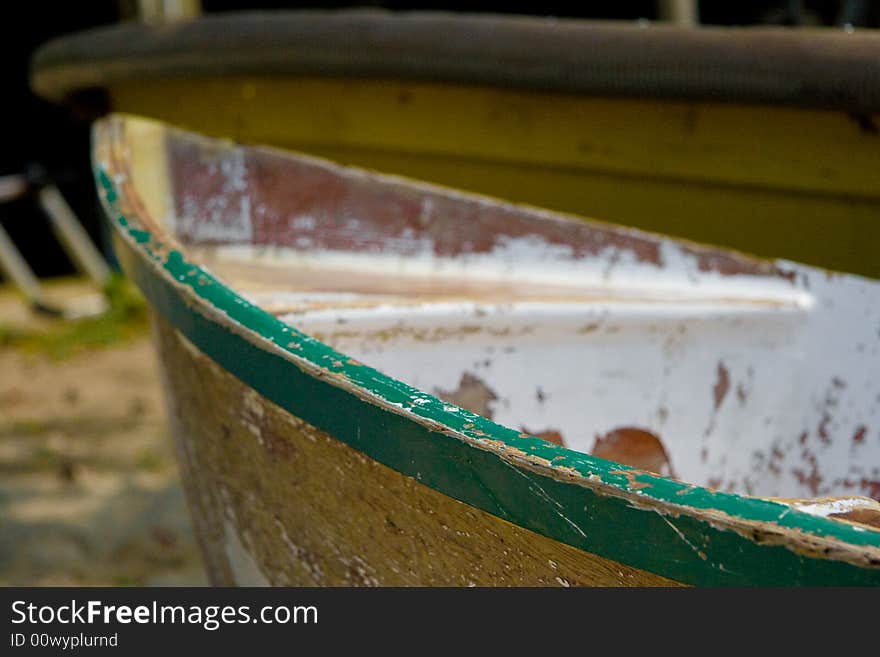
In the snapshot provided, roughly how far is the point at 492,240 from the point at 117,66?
1.06 meters

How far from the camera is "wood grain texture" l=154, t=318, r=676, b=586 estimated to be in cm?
89

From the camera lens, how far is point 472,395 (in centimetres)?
179

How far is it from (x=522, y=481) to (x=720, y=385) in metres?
1.29

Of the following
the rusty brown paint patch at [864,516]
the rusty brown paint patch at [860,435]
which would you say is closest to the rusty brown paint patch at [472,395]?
the rusty brown paint patch at [860,435]

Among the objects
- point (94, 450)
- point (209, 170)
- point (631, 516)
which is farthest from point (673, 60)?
point (94, 450)

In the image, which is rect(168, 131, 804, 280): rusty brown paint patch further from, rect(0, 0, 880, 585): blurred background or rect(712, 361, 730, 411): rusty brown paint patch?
rect(0, 0, 880, 585): blurred background

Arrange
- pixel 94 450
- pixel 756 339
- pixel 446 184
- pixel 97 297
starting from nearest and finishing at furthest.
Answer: pixel 756 339 < pixel 446 184 < pixel 94 450 < pixel 97 297

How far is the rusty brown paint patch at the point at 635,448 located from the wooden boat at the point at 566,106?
48 cm

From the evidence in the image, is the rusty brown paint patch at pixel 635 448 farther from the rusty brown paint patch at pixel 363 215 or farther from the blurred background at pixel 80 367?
the blurred background at pixel 80 367

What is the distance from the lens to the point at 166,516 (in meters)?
2.76

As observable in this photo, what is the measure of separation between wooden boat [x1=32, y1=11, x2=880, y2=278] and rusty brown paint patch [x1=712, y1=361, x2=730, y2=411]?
278mm

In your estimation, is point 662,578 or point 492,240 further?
point 492,240

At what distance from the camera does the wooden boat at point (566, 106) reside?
5.90 ft

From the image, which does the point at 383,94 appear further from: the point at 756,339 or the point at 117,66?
the point at 756,339
